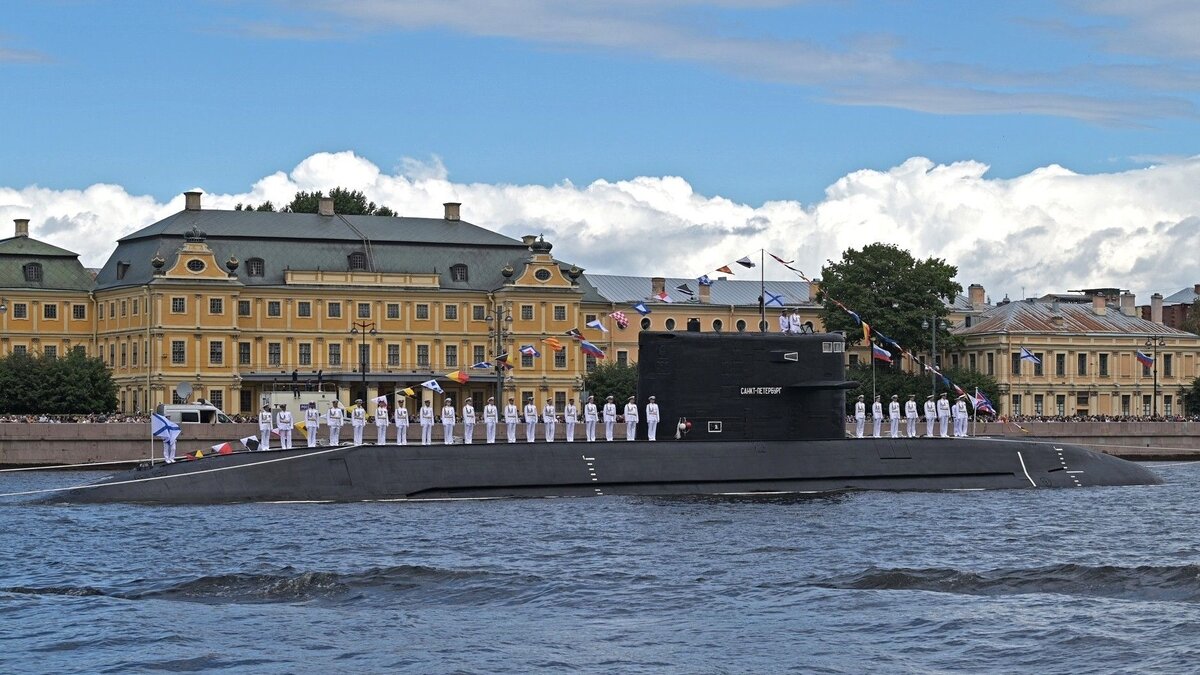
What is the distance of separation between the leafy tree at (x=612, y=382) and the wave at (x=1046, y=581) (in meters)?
57.9

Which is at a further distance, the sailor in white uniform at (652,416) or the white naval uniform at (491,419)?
the white naval uniform at (491,419)

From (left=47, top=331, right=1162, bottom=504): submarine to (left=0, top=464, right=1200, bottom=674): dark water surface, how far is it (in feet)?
2.73

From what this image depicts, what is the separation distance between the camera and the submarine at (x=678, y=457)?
33469 millimetres

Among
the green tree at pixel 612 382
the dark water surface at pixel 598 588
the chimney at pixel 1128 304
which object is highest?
the chimney at pixel 1128 304

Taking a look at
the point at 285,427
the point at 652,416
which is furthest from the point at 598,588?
the point at 285,427

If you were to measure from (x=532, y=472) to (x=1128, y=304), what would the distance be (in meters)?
70.2

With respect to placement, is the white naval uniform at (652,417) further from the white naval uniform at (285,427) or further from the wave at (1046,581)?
the wave at (1046,581)

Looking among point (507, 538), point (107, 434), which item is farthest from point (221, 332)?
point (507, 538)

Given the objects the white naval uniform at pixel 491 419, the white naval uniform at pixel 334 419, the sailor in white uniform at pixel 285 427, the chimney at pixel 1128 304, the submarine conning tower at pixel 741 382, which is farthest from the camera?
the chimney at pixel 1128 304

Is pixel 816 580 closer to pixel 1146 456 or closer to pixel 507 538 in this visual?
pixel 507 538

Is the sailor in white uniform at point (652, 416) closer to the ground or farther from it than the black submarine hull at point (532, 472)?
farther from it

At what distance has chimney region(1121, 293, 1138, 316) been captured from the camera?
9638 centimetres

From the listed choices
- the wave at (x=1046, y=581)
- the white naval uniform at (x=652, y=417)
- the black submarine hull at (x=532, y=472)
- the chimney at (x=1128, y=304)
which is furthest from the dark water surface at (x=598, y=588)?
the chimney at (x=1128, y=304)

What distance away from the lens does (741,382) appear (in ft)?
115
